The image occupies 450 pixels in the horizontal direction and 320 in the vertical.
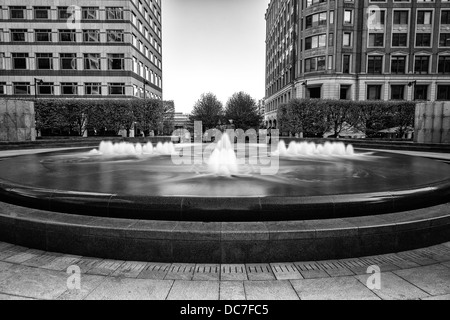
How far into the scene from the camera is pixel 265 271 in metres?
3.57

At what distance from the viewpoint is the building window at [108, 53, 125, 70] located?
4509 cm

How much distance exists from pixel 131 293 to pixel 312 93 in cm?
5278

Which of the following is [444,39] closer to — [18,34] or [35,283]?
[35,283]

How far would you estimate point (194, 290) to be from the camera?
123 inches

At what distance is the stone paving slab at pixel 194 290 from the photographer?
3.00 metres

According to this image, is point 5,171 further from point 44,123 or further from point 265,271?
point 44,123

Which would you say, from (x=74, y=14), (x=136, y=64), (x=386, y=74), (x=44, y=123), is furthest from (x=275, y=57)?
(x=44, y=123)

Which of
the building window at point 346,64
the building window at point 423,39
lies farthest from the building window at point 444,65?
the building window at point 346,64

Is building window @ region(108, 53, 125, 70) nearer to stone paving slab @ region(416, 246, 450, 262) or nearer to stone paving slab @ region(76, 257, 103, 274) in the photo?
stone paving slab @ region(76, 257, 103, 274)

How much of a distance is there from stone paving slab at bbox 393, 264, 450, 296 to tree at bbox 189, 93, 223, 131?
6610 cm

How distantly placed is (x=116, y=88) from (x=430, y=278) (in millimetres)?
47542

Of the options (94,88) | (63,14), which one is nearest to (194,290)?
(94,88)

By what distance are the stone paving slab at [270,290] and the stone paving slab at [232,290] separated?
52 mm

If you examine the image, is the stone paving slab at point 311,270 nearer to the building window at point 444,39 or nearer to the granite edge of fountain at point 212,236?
the granite edge of fountain at point 212,236
